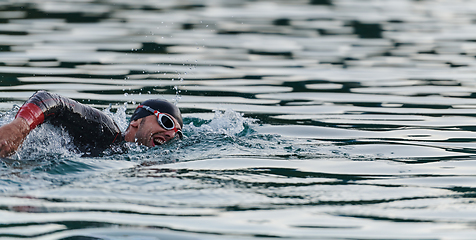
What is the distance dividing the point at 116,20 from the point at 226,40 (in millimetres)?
4191

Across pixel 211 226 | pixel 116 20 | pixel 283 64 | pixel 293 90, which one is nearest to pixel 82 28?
pixel 116 20

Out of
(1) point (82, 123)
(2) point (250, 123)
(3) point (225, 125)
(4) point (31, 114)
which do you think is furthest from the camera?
(2) point (250, 123)

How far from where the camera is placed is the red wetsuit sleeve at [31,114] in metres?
6.21

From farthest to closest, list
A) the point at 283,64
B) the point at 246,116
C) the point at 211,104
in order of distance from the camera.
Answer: the point at 283,64 → the point at 211,104 → the point at 246,116

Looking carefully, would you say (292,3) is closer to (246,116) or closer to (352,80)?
(352,80)

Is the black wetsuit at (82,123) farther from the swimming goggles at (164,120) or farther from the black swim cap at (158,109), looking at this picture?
the swimming goggles at (164,120)

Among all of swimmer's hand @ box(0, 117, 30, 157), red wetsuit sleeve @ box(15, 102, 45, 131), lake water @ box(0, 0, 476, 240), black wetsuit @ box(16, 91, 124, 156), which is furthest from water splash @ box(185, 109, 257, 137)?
swimmer's hand @ box(0, 117, 30, 157)

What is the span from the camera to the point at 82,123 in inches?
273

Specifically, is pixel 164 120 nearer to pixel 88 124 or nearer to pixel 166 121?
pixel 166 121

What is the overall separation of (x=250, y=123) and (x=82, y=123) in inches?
117

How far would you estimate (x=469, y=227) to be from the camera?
505 cm

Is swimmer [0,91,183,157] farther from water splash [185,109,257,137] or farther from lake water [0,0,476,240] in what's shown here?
water splash [185,109,257,137]

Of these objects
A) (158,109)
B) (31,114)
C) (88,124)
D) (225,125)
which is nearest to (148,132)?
(158,109)

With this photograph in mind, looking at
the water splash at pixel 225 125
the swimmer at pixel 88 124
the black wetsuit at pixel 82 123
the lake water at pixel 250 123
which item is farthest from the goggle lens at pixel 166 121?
the water splash at pixel 225 125
